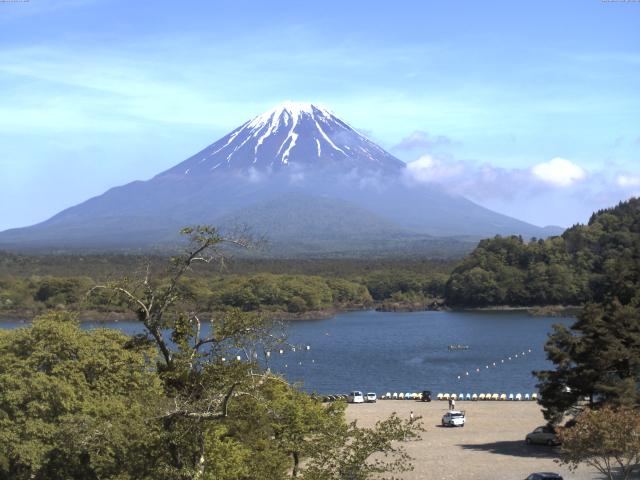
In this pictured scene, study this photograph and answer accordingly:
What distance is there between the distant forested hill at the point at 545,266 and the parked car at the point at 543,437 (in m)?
55.7

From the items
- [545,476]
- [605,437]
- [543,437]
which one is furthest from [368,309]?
[605,437]

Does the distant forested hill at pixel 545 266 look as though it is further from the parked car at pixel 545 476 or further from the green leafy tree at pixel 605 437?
the green leafy tree at pixel 605 437

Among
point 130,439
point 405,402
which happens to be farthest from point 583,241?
point 130,439

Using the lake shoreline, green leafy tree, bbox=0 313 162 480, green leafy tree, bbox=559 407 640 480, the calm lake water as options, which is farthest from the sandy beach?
the lake shoreline

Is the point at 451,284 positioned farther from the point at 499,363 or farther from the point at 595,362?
the point at 595,362

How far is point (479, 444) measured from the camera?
2300 centimetres

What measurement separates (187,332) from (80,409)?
21.6 feet

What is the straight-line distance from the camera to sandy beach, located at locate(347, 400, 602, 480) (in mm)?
19406

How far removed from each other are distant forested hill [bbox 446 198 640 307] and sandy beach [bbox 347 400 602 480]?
49.2m

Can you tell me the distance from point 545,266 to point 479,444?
63.4 meters

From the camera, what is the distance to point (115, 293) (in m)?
9.62

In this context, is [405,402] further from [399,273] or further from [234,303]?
[399,273]

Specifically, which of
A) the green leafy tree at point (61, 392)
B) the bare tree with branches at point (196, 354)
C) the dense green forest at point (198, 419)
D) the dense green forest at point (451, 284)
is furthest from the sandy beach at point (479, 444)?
the dense green forest at point (451, 284)

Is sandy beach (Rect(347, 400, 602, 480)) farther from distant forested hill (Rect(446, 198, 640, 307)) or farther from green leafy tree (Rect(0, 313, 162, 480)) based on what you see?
distant forested hill (Rect(446, 198, 640, 307))
